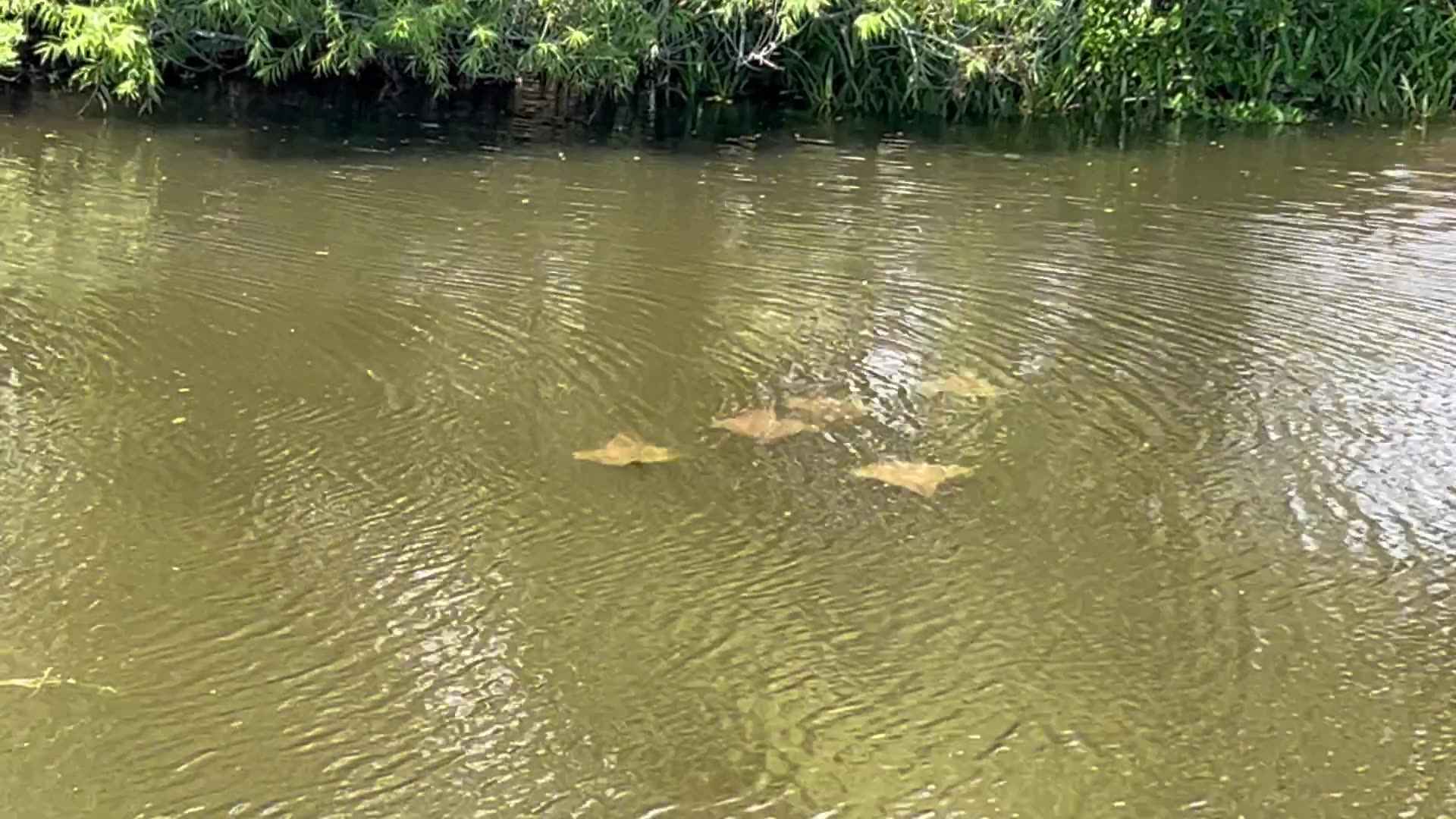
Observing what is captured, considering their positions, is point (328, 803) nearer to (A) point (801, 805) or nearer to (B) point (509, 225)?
(A) point (801, 805)

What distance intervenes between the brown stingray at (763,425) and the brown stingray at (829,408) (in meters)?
0.09

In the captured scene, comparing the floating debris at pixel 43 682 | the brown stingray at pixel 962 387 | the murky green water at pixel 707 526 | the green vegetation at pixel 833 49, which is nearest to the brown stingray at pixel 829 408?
the murky green water at pixel 707 526

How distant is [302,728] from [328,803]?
10.7 inches

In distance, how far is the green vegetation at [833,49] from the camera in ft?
34.1

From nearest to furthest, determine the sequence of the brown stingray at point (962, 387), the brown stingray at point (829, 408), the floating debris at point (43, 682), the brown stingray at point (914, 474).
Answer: the floating debris at point (43, 682), the brown stingray at point (914, 474), the brown stingray at point (829, 408), the brown stingray at point (962, 387)

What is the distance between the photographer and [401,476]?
4508mm

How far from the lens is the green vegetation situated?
34.1 feet

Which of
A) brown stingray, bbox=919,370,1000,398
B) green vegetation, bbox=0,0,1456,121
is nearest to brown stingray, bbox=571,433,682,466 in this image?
brown stingray, bbox=919,370,1000,398

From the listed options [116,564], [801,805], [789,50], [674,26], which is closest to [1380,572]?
[801,805]

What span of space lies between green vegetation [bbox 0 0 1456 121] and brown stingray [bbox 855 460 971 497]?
6331 millimetres

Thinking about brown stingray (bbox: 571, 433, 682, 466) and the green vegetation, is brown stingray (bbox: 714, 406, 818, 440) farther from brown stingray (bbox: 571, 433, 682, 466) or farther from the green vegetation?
the green vegetation

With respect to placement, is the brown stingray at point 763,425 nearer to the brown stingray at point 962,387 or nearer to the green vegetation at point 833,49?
the brown stingray at point 962,387

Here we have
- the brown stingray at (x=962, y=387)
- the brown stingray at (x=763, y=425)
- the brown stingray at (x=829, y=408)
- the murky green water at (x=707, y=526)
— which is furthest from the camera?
the brown stingray at (x=962, y=387)

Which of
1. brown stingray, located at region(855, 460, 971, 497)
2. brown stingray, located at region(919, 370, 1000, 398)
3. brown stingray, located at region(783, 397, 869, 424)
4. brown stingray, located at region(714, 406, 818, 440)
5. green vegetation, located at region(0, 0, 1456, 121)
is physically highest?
green vegetation, located at region(0, 0, 1456, 121)
